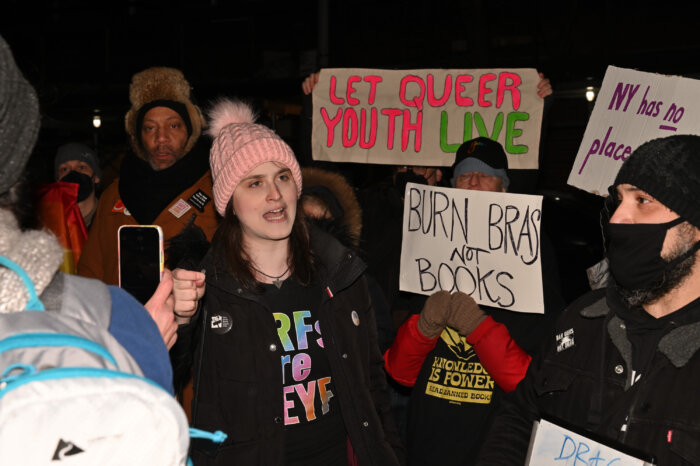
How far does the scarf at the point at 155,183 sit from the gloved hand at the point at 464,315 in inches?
74.5

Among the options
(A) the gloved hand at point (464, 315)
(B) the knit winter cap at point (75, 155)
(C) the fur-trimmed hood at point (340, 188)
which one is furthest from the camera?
(B) the knit winter cap at point (75, 155)

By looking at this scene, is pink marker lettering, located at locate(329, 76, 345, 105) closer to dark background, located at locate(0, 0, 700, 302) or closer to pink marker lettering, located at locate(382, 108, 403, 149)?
pink marker lettering, located at locate(382, 108, 403, 149)

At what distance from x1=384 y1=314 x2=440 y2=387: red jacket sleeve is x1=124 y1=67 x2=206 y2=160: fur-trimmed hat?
1871 millimetres

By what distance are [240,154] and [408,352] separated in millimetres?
1215

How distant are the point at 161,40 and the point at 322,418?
19.9m

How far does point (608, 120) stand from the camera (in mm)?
3941

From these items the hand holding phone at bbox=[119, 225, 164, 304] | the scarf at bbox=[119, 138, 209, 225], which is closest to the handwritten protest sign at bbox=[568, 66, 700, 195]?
A: the scarf at bbox=[119, 138, 209, 225]

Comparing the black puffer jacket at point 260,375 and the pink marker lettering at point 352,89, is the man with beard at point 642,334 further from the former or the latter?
the pink marker lettering at point 352,89

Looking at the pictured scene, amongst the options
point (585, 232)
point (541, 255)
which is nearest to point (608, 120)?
point (541, 255)

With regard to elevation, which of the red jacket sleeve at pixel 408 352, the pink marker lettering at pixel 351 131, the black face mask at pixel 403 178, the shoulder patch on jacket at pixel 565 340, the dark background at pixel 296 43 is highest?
the dark background at pixel 296 43

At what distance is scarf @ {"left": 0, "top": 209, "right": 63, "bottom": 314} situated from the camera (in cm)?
116

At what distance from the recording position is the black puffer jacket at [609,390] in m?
2.12

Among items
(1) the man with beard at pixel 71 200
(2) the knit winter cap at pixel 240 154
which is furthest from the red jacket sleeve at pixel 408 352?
(1) the man with beard at pixel 71 200

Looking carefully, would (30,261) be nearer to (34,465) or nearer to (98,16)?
(34,465)
